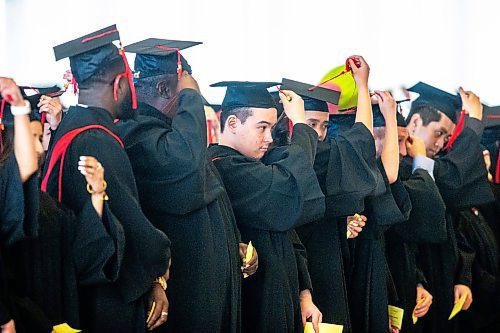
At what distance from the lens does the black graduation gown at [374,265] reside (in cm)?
432

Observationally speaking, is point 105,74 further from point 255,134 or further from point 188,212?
point 255,134

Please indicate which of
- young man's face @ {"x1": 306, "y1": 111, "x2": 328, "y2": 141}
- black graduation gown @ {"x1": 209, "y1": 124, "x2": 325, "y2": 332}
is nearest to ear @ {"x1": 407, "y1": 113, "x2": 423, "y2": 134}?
young man's face @ {"x1": 306, "y1": 111, "x2": 328, "y2": 141}

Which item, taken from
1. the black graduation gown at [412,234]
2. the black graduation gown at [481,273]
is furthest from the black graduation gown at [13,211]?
the black graduation gown at [481,273]

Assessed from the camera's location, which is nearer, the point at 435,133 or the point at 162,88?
the point at 162,88

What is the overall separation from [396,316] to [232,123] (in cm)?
144

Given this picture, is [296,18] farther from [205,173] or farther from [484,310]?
[205,173]

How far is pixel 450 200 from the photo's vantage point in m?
5.04

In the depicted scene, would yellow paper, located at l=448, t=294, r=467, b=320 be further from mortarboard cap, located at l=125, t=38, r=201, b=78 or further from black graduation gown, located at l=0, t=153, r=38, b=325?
black graduation gown, located at l=0, t=153, r=38, b=325

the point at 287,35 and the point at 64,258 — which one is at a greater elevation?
the point at 287,35

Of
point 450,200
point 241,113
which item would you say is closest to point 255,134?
point 241,113

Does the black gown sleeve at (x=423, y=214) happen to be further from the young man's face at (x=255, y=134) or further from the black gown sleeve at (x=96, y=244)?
the black gown sleeve at (x=96, y=244)

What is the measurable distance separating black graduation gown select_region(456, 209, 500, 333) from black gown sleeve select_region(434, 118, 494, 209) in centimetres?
36

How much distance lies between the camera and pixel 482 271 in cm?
550

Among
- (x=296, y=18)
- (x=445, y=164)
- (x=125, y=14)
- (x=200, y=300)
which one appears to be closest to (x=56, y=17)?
(x=125, y=14)
